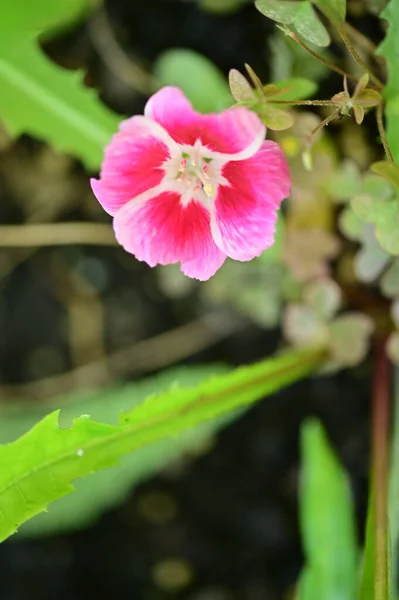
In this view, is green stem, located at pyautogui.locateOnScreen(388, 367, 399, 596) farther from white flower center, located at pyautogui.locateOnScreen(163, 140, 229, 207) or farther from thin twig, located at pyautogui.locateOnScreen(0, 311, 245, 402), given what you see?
white flower center, located at pyautogui.locateOnScreen(163, 140, 229, 207)

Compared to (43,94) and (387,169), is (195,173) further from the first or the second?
(43,94)

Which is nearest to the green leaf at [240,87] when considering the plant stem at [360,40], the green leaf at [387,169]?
the green leaf at [387,169]

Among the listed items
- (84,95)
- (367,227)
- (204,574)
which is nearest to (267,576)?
(204,574)

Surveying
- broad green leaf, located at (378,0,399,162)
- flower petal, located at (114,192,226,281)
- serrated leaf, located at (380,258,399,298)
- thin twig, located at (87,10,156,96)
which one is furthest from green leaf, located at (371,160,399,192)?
thin twig, located at (87,10,156,96)

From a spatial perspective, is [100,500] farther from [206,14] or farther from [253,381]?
[206,14]

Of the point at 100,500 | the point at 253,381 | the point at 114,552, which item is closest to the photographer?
the point at 253,381

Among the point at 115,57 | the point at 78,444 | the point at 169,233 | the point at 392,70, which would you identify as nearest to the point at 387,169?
the point at 392,70
